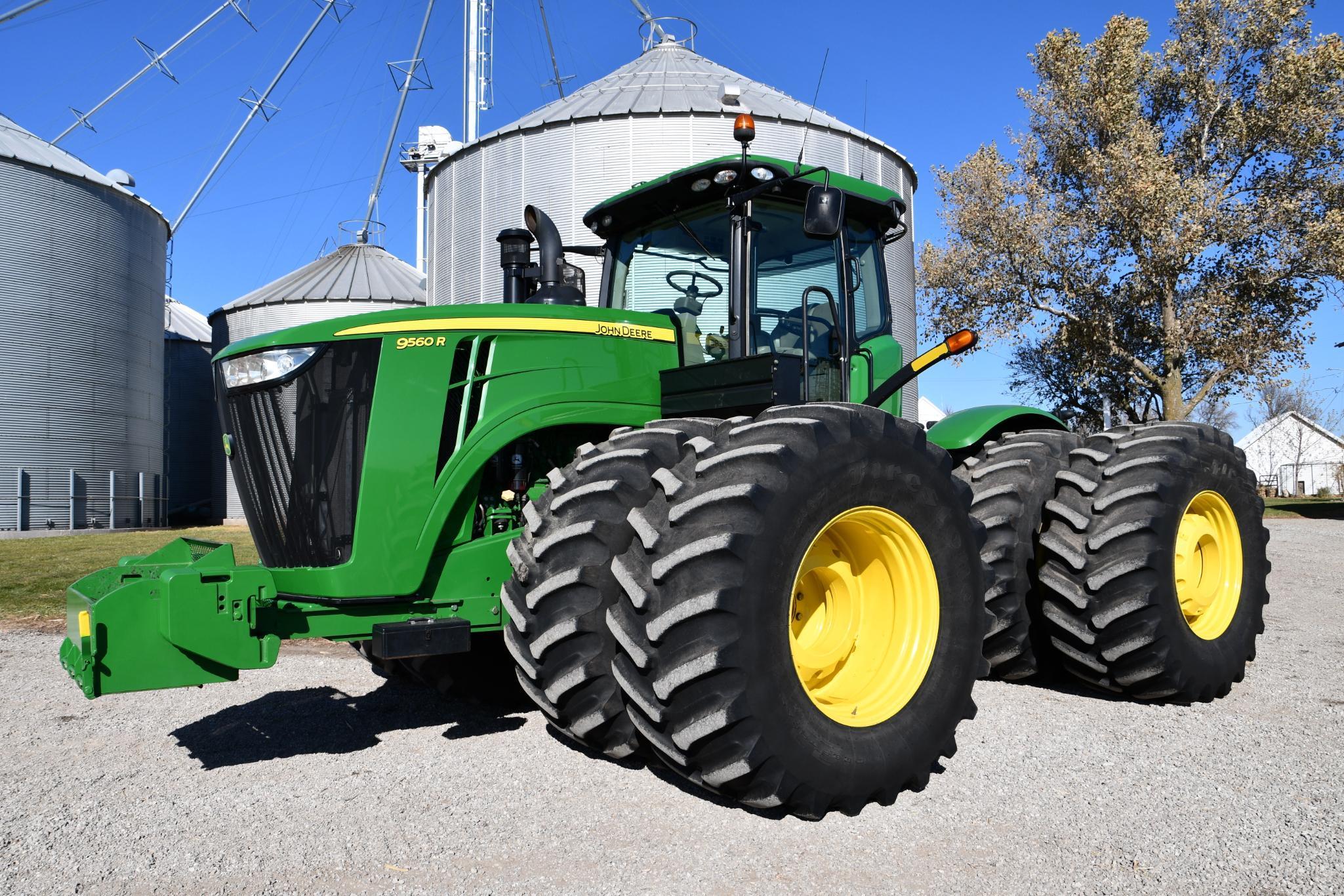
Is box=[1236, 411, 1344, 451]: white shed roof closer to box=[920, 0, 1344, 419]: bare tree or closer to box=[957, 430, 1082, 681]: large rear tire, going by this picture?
box=[920, 0, 1344, 419]: bare tree

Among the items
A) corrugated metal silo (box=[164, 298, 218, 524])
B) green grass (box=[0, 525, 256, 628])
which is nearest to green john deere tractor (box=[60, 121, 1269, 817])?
green grass (box=[0, 525, 256, 628])

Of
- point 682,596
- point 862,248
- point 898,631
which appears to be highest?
point 862,248

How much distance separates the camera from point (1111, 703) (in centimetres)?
510

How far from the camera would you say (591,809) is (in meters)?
3.55

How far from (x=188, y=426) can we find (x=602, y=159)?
19532mm

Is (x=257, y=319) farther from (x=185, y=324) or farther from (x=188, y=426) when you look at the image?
(x=185, y=324)

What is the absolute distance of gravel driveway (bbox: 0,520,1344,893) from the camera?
2979 millimetres

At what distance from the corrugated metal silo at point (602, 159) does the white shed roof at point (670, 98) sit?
0.05 meters

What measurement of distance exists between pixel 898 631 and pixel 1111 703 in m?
1.90

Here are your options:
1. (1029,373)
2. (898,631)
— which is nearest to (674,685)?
(898,631)

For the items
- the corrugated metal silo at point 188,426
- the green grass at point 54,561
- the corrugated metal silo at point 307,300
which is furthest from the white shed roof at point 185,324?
the green grass at point 54,561

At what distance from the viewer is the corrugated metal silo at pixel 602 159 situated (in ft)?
65.0

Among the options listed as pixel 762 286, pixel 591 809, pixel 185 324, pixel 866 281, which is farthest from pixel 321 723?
pixel 185 324

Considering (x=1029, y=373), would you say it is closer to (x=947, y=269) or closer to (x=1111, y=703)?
(x=947, y=269)
